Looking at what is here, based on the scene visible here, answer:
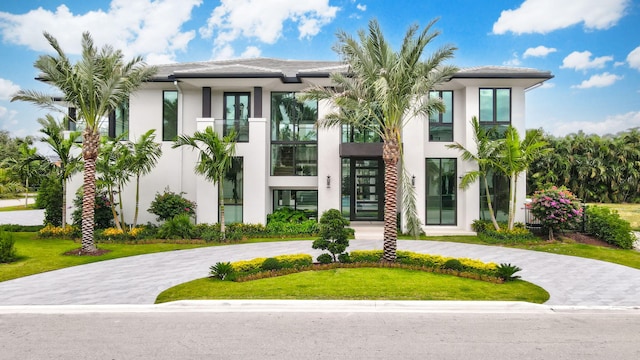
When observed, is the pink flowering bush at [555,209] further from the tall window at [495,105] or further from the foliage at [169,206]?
the foliage at [169,206]

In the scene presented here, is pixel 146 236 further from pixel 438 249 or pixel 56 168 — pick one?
pixel 438 249

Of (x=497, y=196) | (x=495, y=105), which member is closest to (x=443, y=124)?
(x=495, y=105)

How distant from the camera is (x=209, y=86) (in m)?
18.0

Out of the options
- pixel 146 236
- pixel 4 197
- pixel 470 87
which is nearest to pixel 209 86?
pixel 146 236

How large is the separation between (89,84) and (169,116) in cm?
611

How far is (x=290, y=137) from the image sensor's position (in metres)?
18.9

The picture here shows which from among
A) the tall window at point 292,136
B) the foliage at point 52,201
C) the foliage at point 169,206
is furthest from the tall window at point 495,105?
the foliage at point 52,201

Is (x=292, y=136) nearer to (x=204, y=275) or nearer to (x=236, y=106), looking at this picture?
(x=236, y=106)

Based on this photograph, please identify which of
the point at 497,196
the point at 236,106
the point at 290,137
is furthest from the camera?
the point at 290,137

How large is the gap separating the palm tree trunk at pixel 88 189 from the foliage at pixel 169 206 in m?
3.43

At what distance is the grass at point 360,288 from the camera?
326 inches

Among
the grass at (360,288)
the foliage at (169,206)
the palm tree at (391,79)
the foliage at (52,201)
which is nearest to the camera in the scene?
the grass at (360,288)

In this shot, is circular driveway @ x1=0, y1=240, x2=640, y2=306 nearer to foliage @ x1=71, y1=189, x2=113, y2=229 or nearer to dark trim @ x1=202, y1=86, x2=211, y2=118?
foliage @ x1=71, y1=189, x2=113, y2=229

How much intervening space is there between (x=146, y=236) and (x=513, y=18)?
2576cm
